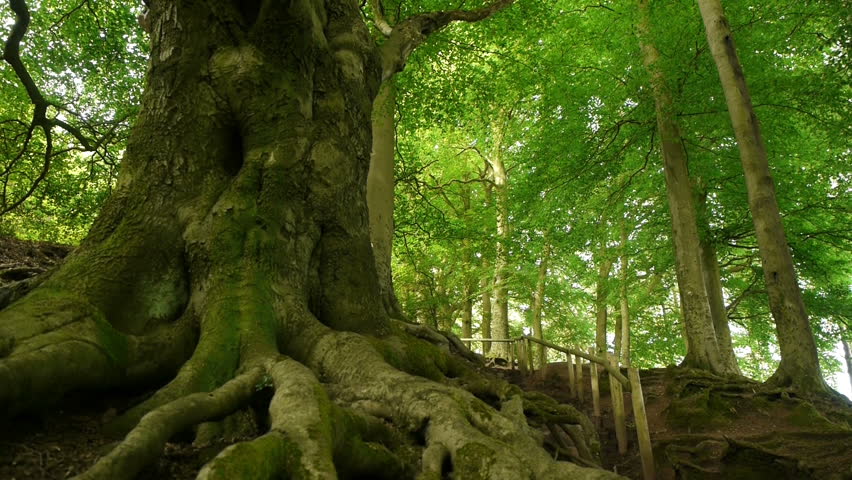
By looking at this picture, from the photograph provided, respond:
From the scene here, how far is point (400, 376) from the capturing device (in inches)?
108

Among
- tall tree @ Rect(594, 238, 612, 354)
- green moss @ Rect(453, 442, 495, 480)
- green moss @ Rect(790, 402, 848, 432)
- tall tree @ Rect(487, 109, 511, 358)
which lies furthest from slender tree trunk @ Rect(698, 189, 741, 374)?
green moss @ Rect(453, 442, 495, 480)

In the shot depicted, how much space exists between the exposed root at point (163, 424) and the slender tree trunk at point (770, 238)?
24.4 ft

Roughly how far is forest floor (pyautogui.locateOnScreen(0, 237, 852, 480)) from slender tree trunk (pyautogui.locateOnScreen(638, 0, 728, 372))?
79 cm

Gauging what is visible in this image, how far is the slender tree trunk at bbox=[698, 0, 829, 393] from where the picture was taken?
6609 millimetres

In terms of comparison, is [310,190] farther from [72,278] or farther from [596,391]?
[596,391]

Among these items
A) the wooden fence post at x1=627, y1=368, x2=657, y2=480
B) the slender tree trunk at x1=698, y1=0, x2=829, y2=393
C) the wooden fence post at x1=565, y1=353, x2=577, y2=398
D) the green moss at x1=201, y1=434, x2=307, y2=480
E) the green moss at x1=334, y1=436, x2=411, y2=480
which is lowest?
the wooden fence post at x1=627, y1=368, x2=657, y2=480

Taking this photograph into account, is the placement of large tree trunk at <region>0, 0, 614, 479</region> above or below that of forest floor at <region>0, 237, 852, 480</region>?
above

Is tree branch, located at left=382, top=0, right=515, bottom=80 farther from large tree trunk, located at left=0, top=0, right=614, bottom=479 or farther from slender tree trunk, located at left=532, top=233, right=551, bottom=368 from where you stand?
slender tree trunk, located at left=532, top=233, right=551, bottom=368

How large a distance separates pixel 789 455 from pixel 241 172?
21.2 feet

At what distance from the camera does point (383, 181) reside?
26.6ft

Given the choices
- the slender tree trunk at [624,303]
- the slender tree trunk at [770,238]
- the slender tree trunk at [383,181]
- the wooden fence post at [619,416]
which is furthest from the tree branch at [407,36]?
the slender tree trunk at [624,303]

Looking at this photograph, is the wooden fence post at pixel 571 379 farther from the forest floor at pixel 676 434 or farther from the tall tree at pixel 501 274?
the tall tree at pixel 501 274

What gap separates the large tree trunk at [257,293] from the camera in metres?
2.04

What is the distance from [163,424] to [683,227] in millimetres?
10338
